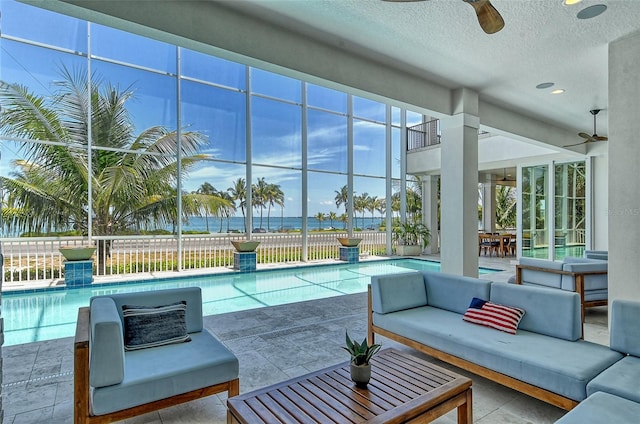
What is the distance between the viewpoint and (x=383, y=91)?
4734 millimetres

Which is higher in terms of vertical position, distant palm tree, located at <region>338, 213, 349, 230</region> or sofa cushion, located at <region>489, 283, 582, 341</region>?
distant palm tree, located at <region>338, 213, 349, 230</region>

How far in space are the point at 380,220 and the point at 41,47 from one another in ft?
32.6

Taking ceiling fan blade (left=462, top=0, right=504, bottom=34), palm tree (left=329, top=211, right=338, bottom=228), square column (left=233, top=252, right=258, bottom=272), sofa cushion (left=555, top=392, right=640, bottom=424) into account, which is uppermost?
ceiling fan blade (left=462, top=0, right=504, bottom=34)

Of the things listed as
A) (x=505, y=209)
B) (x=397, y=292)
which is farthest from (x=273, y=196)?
(x=505, y=209)

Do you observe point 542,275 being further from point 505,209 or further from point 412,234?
point 505,209

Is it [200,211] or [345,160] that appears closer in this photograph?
[200,211]

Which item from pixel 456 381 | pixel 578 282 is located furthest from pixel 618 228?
pixel 456 381

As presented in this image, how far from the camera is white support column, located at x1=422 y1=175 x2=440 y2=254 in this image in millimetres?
13137

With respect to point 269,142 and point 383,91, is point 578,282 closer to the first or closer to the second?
point 383,91

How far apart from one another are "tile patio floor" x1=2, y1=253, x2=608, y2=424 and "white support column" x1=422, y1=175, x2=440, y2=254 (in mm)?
7926

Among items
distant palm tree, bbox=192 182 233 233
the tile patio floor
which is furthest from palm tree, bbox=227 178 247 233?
the tile patio floor

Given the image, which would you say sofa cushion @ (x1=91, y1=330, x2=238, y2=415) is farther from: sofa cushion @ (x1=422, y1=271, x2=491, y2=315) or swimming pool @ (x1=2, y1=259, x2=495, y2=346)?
swimming pool @ (x1=2, y1=259, x2=495, y2=346)

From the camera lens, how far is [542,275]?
5.21 metres

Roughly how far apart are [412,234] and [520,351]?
10216 millimetres
